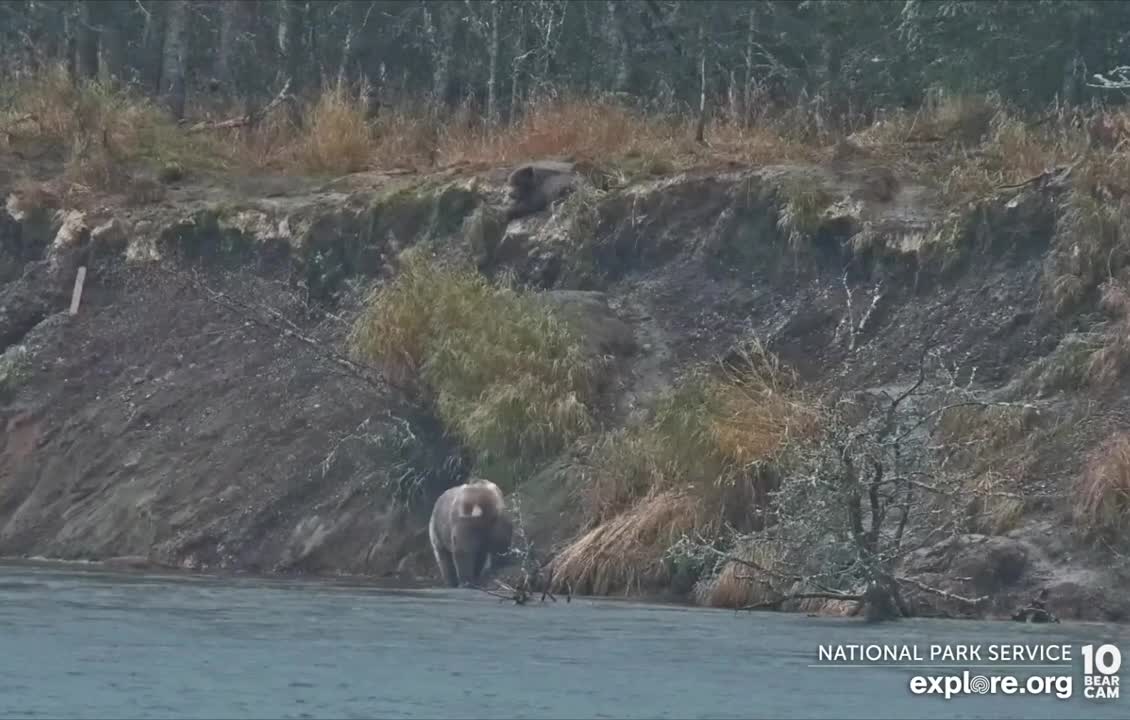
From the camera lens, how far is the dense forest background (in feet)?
85.5

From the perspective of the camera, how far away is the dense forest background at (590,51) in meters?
26.1

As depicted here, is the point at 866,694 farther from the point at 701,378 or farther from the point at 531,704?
the point at 701,378

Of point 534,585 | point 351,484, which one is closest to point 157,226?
point 351,484

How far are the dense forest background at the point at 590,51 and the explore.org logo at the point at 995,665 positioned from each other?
9.74 meters

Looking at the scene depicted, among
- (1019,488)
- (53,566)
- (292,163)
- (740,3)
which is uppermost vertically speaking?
(740,3)

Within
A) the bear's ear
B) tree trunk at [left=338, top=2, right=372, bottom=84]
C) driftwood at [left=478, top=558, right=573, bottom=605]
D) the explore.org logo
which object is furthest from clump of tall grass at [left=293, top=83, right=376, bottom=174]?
the explore.org logo

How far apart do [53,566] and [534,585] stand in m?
4.60

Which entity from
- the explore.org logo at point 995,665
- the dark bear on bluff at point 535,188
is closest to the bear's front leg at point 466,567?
the explore.org logo at point 995,665

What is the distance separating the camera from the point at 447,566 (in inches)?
720

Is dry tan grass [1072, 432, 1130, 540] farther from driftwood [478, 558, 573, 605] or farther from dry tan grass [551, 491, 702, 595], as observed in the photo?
driftwood [478, 558, 573, 605]

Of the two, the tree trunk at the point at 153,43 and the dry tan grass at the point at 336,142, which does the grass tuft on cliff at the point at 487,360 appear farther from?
the tree trunk at the point at 153,43

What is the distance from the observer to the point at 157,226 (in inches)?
950

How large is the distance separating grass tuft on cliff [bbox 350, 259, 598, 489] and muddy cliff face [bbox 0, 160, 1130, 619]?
0.27m

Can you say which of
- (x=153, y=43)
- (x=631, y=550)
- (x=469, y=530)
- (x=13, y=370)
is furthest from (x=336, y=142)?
(x=631, y=550)
